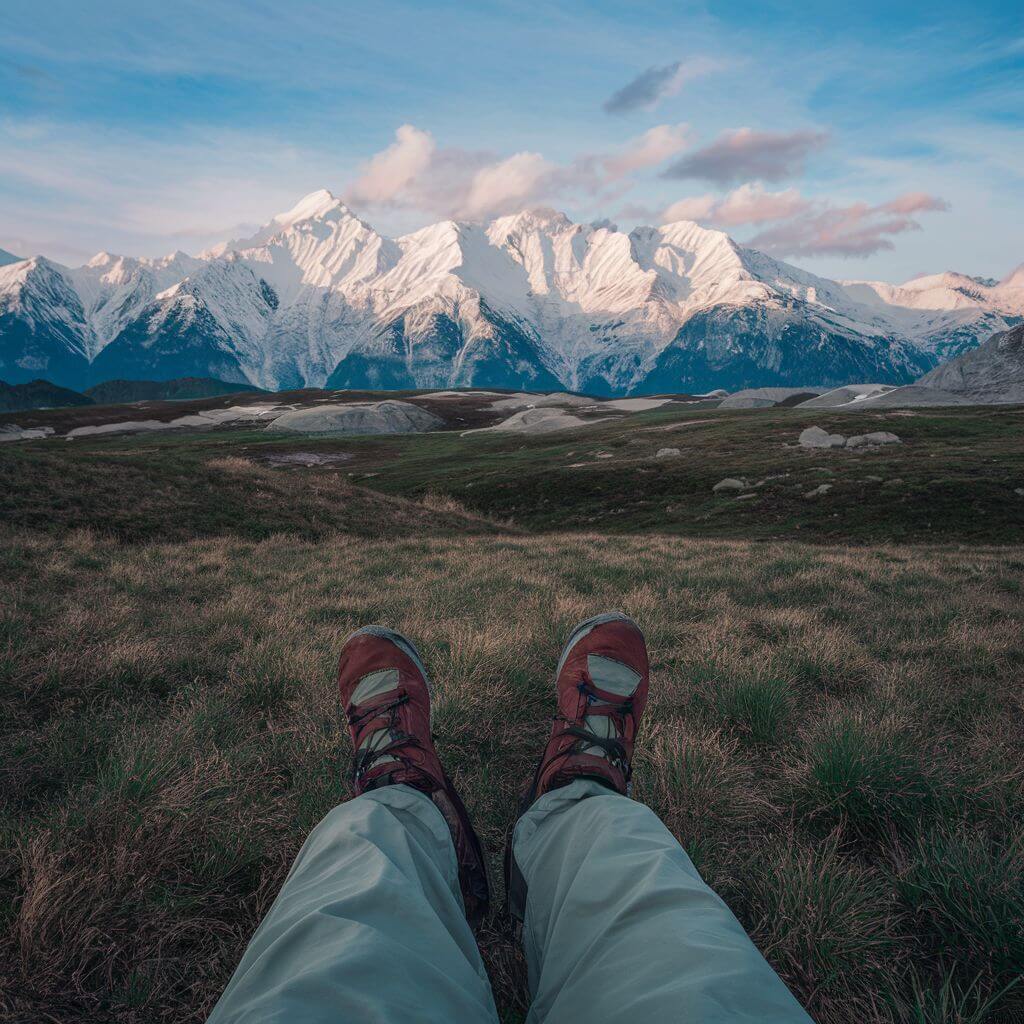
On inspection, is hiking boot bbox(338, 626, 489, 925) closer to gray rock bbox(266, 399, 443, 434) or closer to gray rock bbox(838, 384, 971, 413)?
gray rock bbox(838, 384, 971, 413)

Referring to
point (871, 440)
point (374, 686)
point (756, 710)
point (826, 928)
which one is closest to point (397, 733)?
point (374, 686)

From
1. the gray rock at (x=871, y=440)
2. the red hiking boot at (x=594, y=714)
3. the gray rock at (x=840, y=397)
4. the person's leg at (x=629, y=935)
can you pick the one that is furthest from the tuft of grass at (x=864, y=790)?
the gray rock at (x=840, y=397)

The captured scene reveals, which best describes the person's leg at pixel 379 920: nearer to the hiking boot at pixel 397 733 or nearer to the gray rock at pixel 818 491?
the hiking boot at pixel 397 733

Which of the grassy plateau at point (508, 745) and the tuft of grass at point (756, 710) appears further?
the tuft of grass at point (756, 710)

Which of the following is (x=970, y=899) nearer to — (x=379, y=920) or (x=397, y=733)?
(x=379, y=920)

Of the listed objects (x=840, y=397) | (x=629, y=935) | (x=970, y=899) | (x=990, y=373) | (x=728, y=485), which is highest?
(x=990, y=373)

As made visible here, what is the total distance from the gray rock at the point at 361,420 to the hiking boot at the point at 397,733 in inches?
3062

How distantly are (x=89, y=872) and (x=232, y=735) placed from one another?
1.27 m

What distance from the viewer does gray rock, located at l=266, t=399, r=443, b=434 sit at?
254ft

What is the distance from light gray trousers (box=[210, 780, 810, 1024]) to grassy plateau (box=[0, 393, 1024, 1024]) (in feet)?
0.49

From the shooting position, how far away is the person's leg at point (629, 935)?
1.42m

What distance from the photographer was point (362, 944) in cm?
154

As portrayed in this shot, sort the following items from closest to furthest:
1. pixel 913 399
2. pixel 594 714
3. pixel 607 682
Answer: pixel 594 714, pixel 607 682, pixel 913 399

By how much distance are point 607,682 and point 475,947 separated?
75.5 inches
